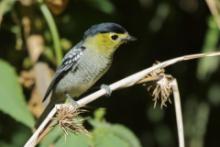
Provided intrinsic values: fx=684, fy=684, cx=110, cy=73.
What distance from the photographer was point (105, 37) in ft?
8.29

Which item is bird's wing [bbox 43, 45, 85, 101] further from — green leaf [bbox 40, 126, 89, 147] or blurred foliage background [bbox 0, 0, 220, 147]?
green leaf [bbox 40, 126, 89, 147]

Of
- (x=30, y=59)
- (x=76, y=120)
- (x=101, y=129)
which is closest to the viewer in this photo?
(x=76, y=120)

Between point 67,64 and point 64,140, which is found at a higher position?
point 67,64

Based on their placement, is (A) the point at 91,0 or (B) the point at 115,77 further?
(B) the point at 115,77

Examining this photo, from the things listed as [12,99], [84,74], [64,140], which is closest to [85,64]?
[84,74]

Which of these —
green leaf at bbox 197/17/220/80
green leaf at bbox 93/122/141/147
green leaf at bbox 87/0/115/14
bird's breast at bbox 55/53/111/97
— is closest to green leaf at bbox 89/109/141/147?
green leaf at bbox 93/122/141/147

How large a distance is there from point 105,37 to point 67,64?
17 cm

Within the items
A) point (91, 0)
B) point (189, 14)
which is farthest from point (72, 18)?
point (189, 14)

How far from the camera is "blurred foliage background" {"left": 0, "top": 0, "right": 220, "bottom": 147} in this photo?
260 centimetres

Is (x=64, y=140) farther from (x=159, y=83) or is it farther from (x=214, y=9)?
(x=214, y=9)

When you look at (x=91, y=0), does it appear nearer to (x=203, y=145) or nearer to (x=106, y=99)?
(x=106, y=99)

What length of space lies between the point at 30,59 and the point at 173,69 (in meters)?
0.86

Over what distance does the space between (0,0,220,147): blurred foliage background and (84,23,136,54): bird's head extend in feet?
0.36

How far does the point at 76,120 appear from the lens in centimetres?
166
